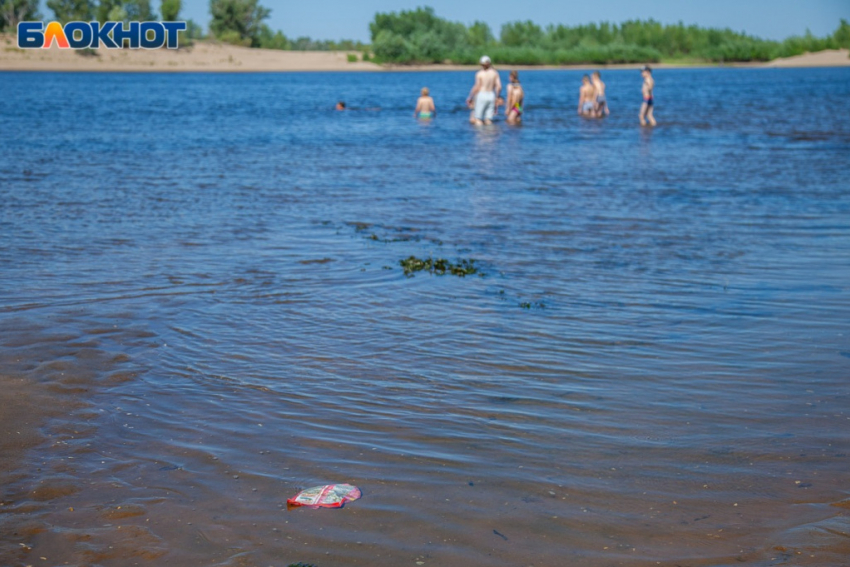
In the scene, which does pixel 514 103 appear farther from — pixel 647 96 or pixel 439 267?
pixel 439 267

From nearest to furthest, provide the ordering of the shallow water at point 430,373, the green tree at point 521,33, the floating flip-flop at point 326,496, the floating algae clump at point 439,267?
the shallow water at point 430,373, the floating flip-flop at point 326,496, the floating algae clump at point 439,267, the green tree at point 521,33

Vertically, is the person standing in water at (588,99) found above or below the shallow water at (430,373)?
above

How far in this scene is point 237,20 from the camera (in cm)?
11338

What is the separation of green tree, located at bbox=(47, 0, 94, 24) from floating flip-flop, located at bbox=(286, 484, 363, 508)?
10484 cm

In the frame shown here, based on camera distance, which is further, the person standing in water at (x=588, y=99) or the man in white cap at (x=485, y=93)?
the person standing in water at (x=588, y=99)

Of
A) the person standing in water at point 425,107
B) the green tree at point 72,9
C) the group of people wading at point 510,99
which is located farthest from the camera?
the green tree at point 72,9

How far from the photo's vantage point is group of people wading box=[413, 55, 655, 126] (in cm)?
2428

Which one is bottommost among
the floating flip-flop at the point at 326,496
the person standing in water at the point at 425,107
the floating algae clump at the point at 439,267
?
the floating flip-flop at the point at 326,496

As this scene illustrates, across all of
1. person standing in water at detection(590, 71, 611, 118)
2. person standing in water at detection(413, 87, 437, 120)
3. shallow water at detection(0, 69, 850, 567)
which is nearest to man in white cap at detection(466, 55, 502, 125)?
person standing in water at detection(413, 87, 437, 120)

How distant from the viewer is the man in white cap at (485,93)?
79.8 ft

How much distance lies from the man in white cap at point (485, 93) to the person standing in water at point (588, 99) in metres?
3.59

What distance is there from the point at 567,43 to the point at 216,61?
5631 centimetres

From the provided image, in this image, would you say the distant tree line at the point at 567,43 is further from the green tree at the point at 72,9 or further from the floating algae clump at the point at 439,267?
the floating algae clump at the point at 439,267

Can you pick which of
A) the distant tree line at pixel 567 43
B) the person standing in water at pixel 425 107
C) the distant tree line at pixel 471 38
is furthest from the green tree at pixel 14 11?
the person standing in water at pixel 425 107
